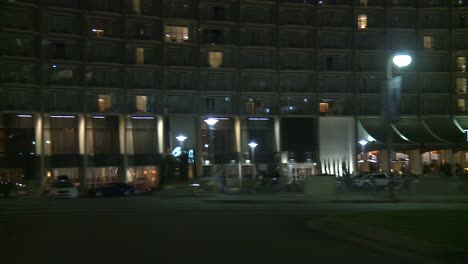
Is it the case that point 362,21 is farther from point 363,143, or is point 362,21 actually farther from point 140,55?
point 140,55

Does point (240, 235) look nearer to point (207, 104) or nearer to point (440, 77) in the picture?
point (207, 104)

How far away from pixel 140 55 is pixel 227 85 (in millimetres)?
11474

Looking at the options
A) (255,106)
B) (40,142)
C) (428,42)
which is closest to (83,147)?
(40,142)

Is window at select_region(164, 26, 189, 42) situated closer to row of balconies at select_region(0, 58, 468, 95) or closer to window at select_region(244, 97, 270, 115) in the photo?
row of balconies at select_region(0, 58, 468, 95)

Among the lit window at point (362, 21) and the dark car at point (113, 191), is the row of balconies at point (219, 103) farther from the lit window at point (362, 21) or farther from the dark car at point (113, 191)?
the dark car at point (113, 191)

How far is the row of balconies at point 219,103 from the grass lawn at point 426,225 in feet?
195

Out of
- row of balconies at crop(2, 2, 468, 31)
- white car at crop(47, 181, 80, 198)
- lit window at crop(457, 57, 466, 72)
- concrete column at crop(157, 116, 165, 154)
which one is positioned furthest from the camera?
lit window at crop(457, 57, 466, 72)

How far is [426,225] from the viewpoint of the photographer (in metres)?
16.2

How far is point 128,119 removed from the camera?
7775 cm

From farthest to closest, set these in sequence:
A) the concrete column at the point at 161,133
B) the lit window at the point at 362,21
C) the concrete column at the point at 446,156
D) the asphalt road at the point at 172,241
Answer: the lit window at the point at 362,21 → the concrete column at the point at 446,156 → the concrete column at the point at 161,133 → the asphalt road at the point at 172,241

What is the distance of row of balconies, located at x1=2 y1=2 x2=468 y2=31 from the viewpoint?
71.4 m

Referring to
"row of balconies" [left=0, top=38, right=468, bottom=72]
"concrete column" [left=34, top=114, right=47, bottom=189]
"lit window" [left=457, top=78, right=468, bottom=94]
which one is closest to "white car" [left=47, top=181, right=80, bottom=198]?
"concrete column" [left=34, top=114, right=47, bottom=189]

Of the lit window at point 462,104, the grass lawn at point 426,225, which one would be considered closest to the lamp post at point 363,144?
the lit window at point 462,104

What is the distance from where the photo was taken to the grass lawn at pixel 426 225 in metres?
13.6
